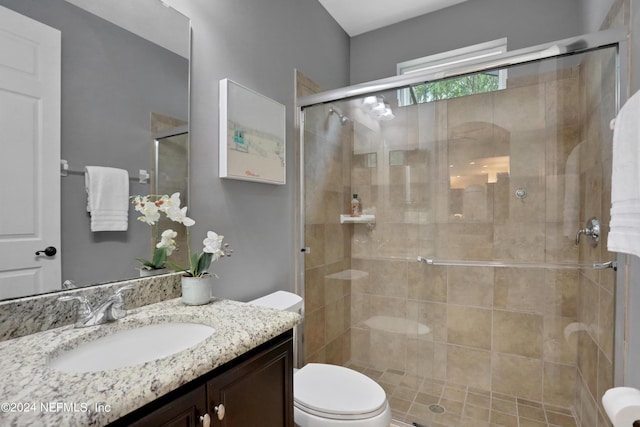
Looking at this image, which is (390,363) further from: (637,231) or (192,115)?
(192,115)

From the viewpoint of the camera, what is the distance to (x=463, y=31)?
2402mm

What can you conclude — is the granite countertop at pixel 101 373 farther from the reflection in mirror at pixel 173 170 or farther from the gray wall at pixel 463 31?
the gray wall at pixel 463 31

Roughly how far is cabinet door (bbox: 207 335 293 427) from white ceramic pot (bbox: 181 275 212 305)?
377 mm

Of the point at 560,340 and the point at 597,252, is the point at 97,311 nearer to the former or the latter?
the point at 597,252

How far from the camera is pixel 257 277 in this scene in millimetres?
1752

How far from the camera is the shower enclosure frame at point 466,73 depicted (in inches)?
55.7

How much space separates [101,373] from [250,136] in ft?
4.07

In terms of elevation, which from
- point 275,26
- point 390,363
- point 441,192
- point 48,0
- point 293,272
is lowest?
point 390,363

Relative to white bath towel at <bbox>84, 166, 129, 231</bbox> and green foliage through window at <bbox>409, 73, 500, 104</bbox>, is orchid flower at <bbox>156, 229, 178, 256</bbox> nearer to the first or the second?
white bath towel at <bbox>84, 166, 129, 231</bbox>

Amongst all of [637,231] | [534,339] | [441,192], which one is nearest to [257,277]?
[441,192]

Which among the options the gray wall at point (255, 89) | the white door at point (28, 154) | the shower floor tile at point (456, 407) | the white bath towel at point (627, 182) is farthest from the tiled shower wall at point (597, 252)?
the white door at point (28, 154)

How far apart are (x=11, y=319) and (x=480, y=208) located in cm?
247

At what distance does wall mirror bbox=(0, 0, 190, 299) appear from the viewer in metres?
0.98

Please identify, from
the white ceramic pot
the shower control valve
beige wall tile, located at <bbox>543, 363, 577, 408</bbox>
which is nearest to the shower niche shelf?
the shower control valve
